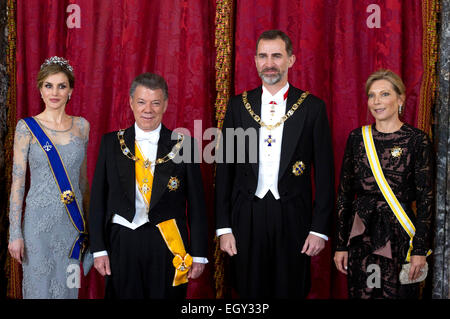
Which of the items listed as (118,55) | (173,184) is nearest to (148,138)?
(173,184)

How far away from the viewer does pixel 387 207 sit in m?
1.90

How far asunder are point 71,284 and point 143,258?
1.42 feet

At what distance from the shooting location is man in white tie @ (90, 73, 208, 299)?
1843mm

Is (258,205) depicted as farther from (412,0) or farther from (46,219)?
(412,0)

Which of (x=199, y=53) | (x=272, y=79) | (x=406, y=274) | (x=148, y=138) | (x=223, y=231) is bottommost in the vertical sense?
(x=406, y=274)

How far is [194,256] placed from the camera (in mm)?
1894

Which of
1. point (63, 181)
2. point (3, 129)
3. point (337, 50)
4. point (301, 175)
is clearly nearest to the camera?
point (301, 175)

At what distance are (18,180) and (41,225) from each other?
0.67 feet

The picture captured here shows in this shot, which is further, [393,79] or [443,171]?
[443,171]

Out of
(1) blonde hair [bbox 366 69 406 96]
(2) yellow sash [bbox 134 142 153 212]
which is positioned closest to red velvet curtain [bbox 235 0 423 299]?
(1) blonde hair [bbox 366 69 406 96]

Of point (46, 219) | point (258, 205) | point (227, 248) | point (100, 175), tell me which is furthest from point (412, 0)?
point (46, 219)

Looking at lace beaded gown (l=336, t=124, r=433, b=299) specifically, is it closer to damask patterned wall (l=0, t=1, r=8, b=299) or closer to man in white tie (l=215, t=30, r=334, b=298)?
man in white tie (l=215, t=30, r=334, b=298)

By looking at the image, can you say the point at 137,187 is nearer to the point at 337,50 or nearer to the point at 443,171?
the point at 337,50

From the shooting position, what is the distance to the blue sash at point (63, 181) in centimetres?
204
